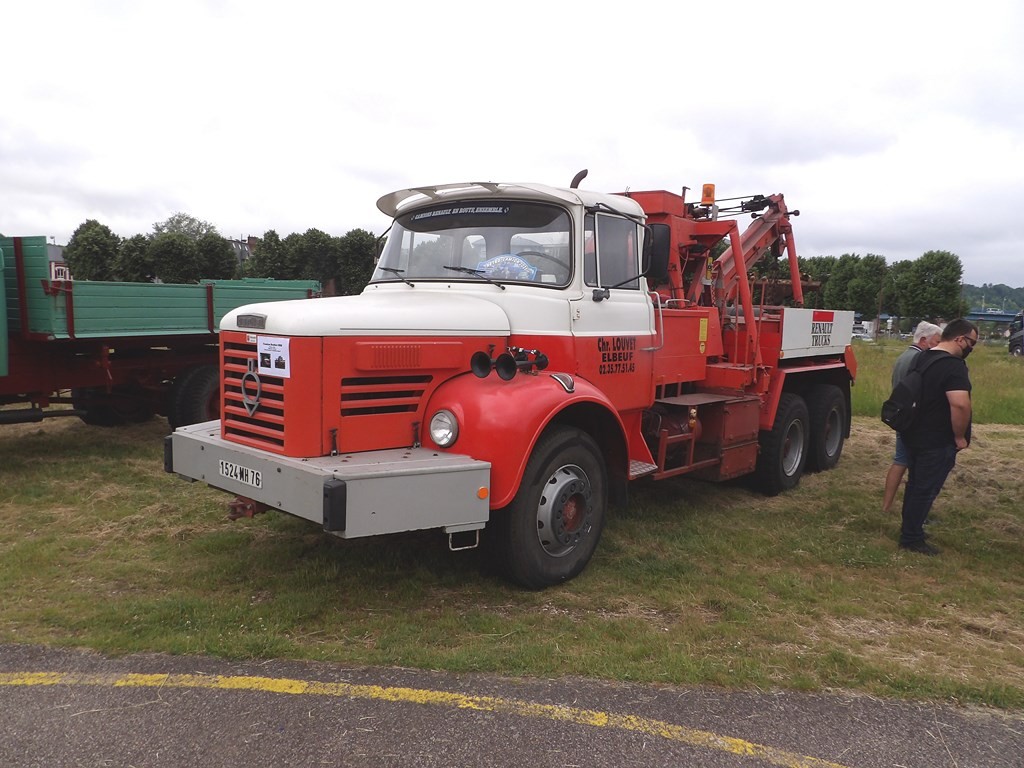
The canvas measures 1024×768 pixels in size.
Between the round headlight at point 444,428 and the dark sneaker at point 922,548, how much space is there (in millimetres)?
3821

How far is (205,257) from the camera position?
1355 inches

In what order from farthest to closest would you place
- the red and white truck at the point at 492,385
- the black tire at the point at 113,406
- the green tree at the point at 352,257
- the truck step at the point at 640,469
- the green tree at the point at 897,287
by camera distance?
1. the green tree at the point at 897,287
2. the green tree at the point at 352,257
3. the black tire at the point at 113,406
4. the truck step at the point at 640,469
5. the red and white truck at the point at 492,385

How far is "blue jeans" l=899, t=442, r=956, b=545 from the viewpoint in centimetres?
539

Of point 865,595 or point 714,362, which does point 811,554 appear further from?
point 714,362

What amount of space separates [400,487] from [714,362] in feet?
13.1

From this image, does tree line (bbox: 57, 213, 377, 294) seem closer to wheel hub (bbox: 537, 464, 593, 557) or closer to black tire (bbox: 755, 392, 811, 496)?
black tire (bbox: 755, 392, 811, 496)

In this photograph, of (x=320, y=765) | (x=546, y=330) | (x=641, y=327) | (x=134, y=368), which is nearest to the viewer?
(x=320, y=765)

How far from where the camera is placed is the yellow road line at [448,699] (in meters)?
2.96

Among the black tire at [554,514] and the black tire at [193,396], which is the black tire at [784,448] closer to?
the black tire at [554,514]

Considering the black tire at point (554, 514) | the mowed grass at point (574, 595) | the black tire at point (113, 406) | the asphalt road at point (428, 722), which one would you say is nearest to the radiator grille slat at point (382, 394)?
the black tire at point (554, 514)

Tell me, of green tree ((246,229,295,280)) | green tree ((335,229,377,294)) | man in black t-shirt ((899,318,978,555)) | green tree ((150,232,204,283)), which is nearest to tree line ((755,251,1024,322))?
green tree ((335,229,377,294))

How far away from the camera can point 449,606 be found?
4203mm

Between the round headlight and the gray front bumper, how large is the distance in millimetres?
86

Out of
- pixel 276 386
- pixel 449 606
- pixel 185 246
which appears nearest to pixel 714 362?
pixel 449 606
